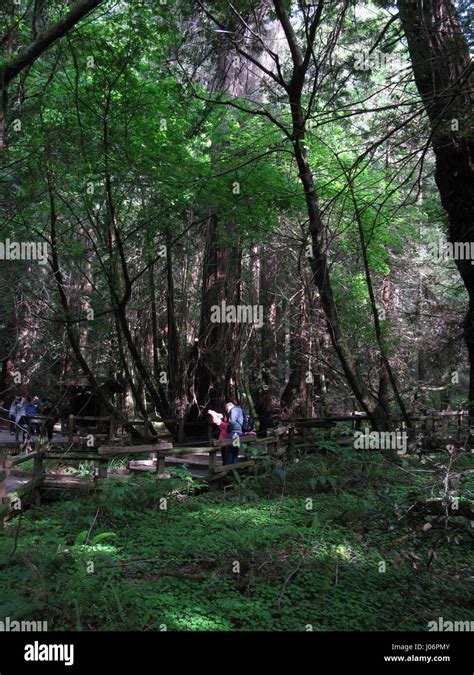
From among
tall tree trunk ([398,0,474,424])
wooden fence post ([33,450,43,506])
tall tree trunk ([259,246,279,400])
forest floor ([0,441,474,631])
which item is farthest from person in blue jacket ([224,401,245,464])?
tall tree trunk ([259,246,279,400])

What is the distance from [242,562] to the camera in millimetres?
5590

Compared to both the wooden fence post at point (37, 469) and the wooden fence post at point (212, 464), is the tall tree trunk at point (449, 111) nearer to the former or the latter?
the wooden fence post at point (212, 464)

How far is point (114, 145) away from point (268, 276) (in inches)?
326

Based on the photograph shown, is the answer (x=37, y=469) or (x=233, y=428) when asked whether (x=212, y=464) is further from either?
(x=37, y=469)

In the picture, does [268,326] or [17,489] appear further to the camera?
[268,326]

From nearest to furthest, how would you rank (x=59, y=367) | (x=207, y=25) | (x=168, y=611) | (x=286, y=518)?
(x=168, y=611) < (x=286, y=518) < (x=207, y=25) < (x=59, y=367)

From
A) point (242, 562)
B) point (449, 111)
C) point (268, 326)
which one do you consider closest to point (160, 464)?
point (242, 562)

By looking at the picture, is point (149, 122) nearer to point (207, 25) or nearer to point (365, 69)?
point (207, 25)

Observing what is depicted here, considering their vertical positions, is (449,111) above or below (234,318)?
above

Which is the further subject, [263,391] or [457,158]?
[263,391]

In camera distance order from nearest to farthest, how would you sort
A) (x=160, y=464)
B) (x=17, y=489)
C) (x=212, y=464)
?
(x=17, y=489) → (x=160, y=464) → (x=212, y=464)

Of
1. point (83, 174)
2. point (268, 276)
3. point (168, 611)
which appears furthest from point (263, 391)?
point (168, 611)

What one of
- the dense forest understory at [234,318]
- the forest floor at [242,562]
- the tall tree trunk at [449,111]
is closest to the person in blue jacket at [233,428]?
the dense forest understory at [234,318]

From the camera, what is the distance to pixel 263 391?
55.5ft
